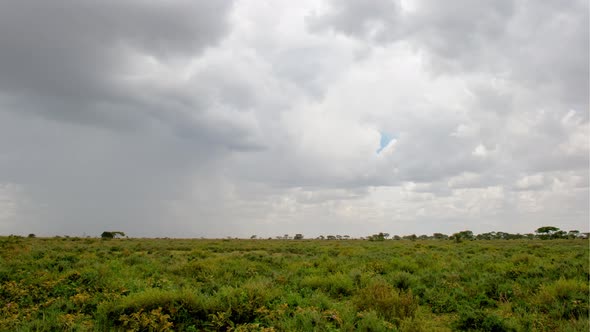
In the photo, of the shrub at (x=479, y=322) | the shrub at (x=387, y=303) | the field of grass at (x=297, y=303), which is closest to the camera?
the field of grass at (x=297, y=303)

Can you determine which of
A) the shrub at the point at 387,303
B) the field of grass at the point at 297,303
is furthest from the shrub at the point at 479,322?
the shrub at the point at 387,303

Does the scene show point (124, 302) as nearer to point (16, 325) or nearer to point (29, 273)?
Result: point (16, 325)

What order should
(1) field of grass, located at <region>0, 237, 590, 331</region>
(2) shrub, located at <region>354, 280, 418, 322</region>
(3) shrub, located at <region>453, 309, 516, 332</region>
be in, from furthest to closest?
(2) shrub, located at <region>354, 280, 418, 322</region>
(3) shrub, located at <region>453, 309, 516, 332</region>
(1) field of grass, located at <region>0, 237, 590, 331</region>

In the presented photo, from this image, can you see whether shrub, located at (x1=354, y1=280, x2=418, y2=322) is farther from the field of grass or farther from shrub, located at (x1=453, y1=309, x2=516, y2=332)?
shrub, located at (x1=453, y1=309, x2=516, y2=332)

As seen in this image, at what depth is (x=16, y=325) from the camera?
754 centimetres

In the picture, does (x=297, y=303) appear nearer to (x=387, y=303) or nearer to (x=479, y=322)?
(x=387, y=303)

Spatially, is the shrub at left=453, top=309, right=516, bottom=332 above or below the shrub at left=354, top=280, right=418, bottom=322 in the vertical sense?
below

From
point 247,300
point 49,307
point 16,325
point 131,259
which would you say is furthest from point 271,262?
point 16,325

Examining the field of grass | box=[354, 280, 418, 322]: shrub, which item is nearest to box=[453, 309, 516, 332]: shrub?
the field of grass

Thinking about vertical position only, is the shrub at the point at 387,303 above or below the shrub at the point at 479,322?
above

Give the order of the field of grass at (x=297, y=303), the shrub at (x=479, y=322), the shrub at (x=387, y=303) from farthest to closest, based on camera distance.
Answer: the shrub at (x=387, y=303) → the shrub at (x=479, y=322) → the field of grass at (x=297, y=303)

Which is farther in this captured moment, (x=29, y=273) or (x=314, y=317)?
(x=29, y=273)

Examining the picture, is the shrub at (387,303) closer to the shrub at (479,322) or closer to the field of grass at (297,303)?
the field of grass at (297,303)

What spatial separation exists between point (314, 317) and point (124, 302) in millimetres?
4720
